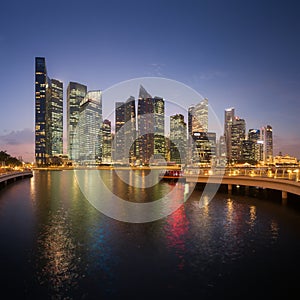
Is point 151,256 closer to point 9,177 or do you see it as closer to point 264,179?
point 264,179

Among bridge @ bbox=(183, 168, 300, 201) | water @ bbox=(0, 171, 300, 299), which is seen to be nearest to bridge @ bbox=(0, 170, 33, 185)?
water @ bbox=(0, 171, 300, 299)

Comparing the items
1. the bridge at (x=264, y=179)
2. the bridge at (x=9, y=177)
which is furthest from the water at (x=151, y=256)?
the bridge at (x=9, y=177)

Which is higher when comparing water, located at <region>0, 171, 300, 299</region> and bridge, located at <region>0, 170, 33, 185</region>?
bridge, located at <region>0, 170, 33, 185</region>

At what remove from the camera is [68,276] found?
12109 millimetres

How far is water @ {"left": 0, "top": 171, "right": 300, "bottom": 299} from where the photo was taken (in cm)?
1105

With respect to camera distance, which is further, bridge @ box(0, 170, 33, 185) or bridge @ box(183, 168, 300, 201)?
bridge @ box(0, 170, 33, 185)

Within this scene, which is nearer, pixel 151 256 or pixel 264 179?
pixel 151 256

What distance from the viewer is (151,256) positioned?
576 inches

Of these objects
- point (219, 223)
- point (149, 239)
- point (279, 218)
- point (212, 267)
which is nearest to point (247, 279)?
point (212, 267)

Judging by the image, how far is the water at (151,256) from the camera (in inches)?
435

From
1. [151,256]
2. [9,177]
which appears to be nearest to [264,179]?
[151,256]

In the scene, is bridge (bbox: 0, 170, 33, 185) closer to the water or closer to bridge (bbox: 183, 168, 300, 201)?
the water

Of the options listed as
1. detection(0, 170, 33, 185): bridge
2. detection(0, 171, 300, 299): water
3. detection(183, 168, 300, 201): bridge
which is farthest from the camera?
detection(0, 170, 33, 185): bridge

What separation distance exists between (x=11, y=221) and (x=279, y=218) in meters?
23.5
